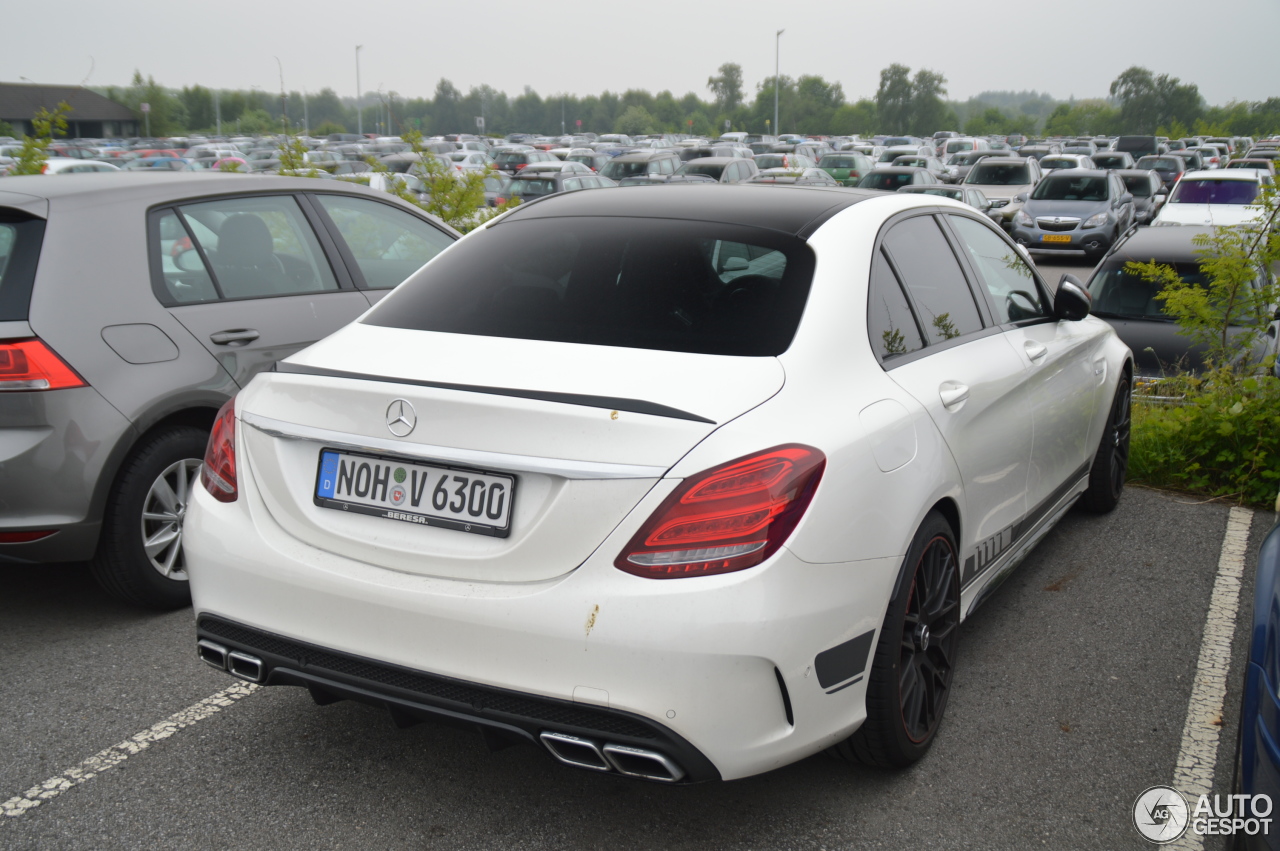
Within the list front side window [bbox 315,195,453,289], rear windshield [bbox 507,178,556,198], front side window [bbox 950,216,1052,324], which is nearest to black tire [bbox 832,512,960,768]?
front side window [bbox 950,216,1052,324]

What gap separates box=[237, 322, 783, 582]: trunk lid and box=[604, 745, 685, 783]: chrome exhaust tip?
15.6 inches

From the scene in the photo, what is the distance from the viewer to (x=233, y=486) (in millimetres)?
2670

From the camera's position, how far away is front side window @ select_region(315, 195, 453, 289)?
16.8 ft

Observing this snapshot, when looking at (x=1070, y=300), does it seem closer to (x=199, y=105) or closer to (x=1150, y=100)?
(x=1150, y=100)

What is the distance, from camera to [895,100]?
120188 mm

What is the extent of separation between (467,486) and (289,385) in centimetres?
63

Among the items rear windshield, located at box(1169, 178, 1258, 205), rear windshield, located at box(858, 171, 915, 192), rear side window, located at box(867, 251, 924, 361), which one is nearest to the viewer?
rear side window, located at box(867, 251, 924, 361)

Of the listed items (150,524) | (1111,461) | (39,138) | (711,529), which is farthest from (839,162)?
(711,529)

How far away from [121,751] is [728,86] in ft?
517

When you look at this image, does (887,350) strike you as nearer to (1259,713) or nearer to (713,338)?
(713,338)

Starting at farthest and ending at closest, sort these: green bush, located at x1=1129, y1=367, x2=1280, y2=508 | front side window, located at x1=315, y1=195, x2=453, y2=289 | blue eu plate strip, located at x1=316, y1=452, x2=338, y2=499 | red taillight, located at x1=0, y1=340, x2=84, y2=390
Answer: green bush, located at x1=1129, y1=367, x2=1280, y2=508 → front side window, located at x1=315, y1=195, x2=453, y2=289 → red taillight, located at x1=0, y1=340, x2=84, y2=390 → blue eu plate strip, located at x1=316, y1=452, x2=338, y2=499

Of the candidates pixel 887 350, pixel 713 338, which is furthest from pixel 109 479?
pixel 887 350

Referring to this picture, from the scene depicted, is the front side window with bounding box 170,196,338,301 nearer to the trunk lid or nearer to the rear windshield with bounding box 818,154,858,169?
the trunk lid

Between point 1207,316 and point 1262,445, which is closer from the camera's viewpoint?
point 1262,445
